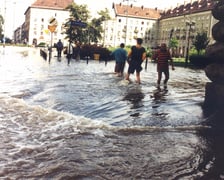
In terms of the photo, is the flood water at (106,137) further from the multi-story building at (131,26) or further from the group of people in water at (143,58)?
the multi-story building at (131,26)

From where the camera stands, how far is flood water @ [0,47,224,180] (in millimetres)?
4941

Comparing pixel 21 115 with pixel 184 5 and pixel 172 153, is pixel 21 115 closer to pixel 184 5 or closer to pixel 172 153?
pixel 172 153

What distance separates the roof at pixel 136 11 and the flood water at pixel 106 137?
380ft

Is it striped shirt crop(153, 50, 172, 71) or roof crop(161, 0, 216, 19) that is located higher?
roof crop(161, 0, 216, 19)

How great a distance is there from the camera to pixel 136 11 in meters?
130

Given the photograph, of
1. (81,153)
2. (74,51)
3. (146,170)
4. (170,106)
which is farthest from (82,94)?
(74,51)

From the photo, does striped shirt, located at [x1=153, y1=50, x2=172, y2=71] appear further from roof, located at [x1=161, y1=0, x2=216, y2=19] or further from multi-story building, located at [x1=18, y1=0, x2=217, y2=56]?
multi-story building, located at [x1=18, y1=0, x2=217, y2=56]

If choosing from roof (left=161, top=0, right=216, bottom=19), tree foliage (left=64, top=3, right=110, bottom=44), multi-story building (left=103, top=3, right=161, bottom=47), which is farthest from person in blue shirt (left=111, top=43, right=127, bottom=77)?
multi-story building (left=103, top=3, right=161, bottom=47)

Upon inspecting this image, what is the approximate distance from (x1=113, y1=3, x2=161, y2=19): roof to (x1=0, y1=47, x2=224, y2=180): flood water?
380ft

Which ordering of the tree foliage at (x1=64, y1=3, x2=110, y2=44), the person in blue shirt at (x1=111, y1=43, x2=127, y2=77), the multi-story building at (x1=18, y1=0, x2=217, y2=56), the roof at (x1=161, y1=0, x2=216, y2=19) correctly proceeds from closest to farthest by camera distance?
1. the person in blue shirt at (x1=111, y1=43, x2=127, y2=77)
2. the tree foliage at (x1=64, y1=3, x2=110, y2=44)
3. the roof at (x1=161, y1=0, x2=216, y2=19)
4. the multi-story building at (x1=18, y1=0, x2=217, y2=56)

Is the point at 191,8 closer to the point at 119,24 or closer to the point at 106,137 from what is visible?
the point at 119,24

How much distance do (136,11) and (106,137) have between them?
415 ft

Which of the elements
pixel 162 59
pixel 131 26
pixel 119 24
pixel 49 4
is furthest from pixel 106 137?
pixel 49 4

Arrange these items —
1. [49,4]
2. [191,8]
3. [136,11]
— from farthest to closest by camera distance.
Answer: [136,11] < [49,4] < [191,8]
